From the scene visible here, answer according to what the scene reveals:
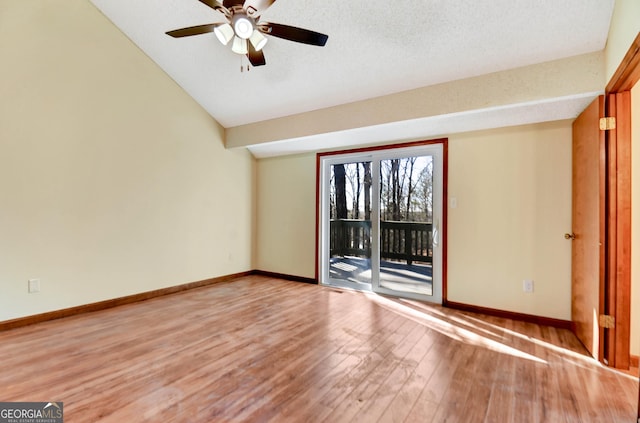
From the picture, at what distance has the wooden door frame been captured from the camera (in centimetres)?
213

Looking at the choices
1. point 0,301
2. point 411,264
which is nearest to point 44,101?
point 0,301

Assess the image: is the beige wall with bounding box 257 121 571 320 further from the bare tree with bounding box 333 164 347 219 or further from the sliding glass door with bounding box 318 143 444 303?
the bare tree with bounding box 333 164 347 219

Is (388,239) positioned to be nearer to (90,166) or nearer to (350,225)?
(350,225)

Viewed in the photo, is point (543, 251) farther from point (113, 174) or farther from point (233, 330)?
point (113, 174)

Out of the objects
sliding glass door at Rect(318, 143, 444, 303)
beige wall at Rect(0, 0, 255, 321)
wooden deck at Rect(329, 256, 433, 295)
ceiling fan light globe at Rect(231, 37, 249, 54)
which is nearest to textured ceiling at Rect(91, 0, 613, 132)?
beige wall at Rect(0, 0, 255, 321)

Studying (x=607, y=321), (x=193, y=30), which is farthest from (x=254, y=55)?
(x=607, y=321)

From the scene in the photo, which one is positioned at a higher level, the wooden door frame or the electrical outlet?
the wooden door frame

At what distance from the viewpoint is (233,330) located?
2869mm

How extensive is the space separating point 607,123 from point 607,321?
1.46m

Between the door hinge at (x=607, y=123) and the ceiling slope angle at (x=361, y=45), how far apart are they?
1.98 feet

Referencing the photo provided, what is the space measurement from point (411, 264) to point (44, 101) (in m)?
4.52

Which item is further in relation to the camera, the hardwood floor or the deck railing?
the deck railing

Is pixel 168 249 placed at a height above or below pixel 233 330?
above

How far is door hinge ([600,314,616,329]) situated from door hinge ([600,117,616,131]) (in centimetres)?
138
